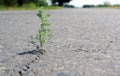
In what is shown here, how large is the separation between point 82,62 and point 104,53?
43 centimetres

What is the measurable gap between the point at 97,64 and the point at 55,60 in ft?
1.12

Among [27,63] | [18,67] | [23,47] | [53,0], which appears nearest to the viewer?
[18,67]

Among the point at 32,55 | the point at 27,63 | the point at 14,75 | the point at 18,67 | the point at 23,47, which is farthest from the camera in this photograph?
the point at 23,47

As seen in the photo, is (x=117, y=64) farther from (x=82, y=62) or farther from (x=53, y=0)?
(x=53, y=0)

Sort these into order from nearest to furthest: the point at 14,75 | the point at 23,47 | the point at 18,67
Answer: the point at 14,75 < the point at 18,67 < the point at 23,47

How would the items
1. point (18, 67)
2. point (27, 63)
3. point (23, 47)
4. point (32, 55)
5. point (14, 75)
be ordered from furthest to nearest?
point (23, 47) → point (32, 55) → point (27, 63) → point (18, 67) → point (14, 75)

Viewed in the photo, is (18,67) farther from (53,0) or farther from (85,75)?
(53,0)

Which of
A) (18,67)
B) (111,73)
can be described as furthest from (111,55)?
(18,67)

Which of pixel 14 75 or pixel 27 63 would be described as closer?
pixel 14 75

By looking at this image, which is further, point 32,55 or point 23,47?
point 23,47

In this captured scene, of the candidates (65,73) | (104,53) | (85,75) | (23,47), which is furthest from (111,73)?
(23,47)

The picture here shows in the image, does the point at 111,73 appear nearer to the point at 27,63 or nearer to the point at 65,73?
the point at 65,73

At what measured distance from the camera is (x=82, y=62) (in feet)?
7.27

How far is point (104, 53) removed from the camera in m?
2.59
